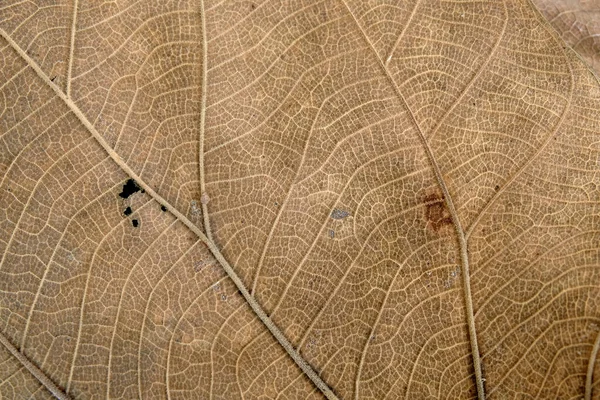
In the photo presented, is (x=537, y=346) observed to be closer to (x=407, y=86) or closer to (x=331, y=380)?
(x=331, y=380)

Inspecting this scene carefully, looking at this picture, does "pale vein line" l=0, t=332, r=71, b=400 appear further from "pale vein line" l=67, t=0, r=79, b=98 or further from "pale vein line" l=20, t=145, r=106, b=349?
"pale vein line" l=67, t=0, r=79, b=98

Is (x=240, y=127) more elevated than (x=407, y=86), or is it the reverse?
(x=240, y=127)

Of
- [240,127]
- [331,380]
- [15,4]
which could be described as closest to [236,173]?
[240,127]

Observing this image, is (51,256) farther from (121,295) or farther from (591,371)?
(591,371)

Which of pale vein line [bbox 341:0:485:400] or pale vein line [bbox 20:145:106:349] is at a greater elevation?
pale vein line [bbox 20:145:106:349]

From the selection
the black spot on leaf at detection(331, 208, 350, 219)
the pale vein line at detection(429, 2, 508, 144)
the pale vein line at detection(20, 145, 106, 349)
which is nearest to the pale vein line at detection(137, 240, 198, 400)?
the pale vein line at detection(20, 145, 106, 349)

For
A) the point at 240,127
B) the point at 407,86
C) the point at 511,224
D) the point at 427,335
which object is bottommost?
the point at 427,335

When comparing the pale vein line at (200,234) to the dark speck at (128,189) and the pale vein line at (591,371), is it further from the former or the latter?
the pale vein line at (591,371)
